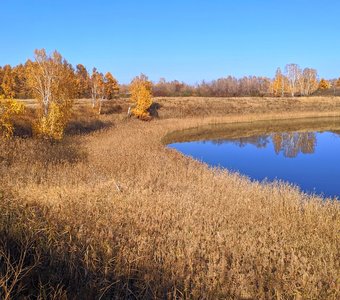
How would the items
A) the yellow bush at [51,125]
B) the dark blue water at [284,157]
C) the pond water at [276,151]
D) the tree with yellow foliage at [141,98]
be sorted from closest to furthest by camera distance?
the dark blue water at [284,157], the pond water at [276,151], the yellow bush at [51,125], the tree with yellow foliage at [141,98]

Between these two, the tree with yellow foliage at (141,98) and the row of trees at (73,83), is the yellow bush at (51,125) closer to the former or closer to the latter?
the row of trees at (73,83)

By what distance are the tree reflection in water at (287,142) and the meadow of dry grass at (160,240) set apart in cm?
1543

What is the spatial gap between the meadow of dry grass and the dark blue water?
4.71m

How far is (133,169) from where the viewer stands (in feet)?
43.9

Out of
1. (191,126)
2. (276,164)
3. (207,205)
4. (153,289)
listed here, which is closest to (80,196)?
(207,205)

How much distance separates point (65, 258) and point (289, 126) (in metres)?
40.8

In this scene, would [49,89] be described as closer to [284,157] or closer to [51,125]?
[51,125]

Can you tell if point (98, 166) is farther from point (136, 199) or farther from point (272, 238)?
point (272, 238)

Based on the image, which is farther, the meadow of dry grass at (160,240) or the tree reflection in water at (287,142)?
the tree reflection in water at (287,142)

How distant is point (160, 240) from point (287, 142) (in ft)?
84.3

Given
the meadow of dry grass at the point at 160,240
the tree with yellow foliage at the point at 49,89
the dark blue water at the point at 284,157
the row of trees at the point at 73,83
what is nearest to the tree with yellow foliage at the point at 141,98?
the row of trees at the point at 73,83

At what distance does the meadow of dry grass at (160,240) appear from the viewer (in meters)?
4.43

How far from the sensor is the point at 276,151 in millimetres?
25156

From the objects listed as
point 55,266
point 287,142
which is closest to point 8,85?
point 287,142
